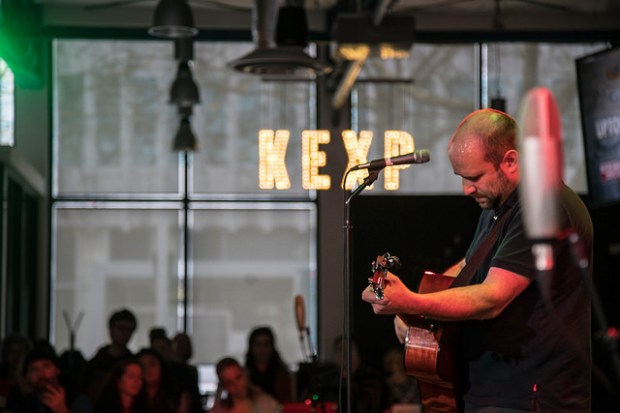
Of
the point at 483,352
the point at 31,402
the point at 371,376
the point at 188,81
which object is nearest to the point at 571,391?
the point at 483,352

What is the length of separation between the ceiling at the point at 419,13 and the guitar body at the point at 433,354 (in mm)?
9106

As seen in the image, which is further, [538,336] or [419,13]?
[419,13]

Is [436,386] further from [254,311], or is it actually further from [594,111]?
[254,311]

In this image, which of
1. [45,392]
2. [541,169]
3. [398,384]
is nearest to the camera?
[541,169]

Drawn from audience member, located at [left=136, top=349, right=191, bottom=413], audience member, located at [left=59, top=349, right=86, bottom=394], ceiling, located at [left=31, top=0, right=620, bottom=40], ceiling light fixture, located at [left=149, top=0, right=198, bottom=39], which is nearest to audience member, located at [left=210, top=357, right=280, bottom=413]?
audience member, located at [left=136, top=349, right=191, bottom=413]

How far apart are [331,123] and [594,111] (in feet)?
16.1

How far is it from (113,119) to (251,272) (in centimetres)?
227

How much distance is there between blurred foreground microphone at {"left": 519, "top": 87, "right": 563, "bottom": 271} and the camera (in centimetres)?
147

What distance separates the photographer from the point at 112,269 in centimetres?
1268

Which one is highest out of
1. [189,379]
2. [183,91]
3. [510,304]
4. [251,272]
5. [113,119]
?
[113,119]

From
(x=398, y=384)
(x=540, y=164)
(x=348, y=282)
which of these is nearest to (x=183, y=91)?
(x=398, y=384)

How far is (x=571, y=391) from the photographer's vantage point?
2.78 m

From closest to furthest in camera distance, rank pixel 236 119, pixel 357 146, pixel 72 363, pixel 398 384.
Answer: pixel 357 146 < pixel 398 384 < pixel 72 363 < pixel 236 119

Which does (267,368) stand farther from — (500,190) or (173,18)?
(500,190)
